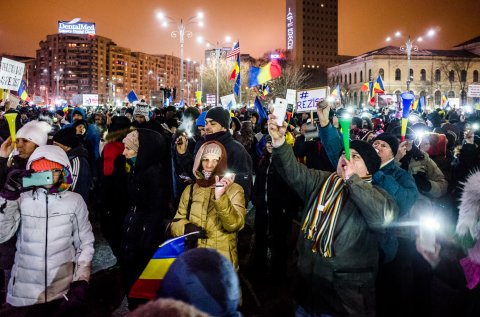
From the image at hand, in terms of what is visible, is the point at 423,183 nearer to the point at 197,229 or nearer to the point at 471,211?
the point at 471,211

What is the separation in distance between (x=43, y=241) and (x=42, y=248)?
0.05 metres

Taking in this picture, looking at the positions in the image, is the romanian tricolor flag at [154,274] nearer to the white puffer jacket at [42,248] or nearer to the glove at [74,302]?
the glove at [74,302]

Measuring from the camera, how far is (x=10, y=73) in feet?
26.0

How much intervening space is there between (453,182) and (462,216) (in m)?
4.88

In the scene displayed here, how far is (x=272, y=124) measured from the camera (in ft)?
10.4

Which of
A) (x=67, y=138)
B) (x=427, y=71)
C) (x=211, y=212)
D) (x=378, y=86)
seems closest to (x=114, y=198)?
(x=67, y=138)

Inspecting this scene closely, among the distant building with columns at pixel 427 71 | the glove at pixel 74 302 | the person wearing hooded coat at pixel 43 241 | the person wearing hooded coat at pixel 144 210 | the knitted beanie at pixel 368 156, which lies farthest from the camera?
the distant building with columns at pixel 427 71

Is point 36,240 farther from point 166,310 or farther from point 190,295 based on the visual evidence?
point 166,310

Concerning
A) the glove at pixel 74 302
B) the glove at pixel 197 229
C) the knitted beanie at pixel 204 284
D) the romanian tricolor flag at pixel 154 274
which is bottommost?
the glove at pixel 74 302

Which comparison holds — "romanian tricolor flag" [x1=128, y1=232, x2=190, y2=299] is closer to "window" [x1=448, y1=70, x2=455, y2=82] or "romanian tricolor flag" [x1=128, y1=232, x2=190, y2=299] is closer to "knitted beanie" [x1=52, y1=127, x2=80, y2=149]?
"knitted beanie" [x1=52, y1=127, x2=80, y2=149]

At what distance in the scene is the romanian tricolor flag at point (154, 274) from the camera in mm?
2789

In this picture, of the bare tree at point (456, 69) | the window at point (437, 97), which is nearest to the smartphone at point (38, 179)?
the window at point (437, 97)

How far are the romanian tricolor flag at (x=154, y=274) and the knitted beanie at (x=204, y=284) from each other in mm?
1165

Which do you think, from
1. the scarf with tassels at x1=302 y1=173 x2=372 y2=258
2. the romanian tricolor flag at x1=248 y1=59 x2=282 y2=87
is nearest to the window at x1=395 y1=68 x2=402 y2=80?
the romanian tricolor flag at x1=248 y1=59 x2=282 y2=87
